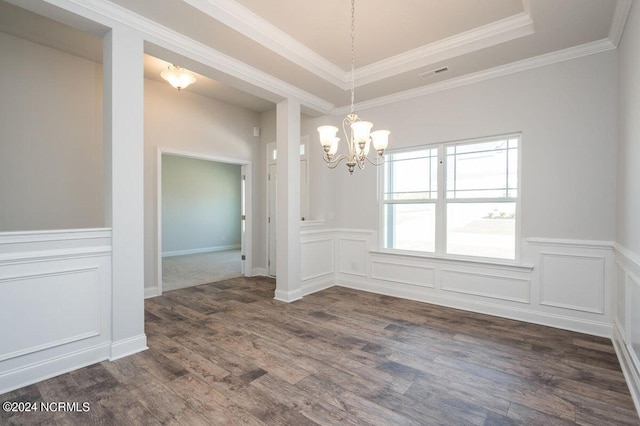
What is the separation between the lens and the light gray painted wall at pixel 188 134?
14.7ft

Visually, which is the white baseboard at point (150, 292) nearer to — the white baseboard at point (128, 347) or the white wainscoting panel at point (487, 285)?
the white baseboard at point (128, 347)

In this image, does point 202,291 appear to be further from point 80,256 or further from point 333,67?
point 333,67

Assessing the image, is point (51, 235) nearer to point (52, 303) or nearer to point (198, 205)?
point (52, 303)

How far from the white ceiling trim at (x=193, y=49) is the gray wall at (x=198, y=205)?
5.39 m

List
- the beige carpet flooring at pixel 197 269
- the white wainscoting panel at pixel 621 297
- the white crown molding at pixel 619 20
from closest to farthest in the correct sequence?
the white crown molding at pixel 619 20 → the white wainscoting panel at pixel 621 297 → the beige carpet flooring at pixel 197 269

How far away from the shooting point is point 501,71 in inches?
141

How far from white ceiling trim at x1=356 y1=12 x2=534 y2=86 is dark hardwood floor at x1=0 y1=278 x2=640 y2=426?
300cm

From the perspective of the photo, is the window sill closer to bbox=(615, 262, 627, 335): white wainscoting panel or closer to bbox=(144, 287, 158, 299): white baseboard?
bbox=(615, 262, 627, 335): white wainscoting panel

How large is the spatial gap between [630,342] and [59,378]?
4.30 meters

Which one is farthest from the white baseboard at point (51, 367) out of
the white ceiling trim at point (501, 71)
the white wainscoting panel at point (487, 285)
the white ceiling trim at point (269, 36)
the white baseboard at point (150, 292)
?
the white ceiling trim at point (501, 71)

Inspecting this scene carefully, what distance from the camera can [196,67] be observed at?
3252 millimetres

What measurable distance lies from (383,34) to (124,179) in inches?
114

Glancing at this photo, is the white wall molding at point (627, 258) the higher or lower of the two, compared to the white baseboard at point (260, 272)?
higher

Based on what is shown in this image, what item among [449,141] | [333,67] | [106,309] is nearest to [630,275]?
[449,141]
